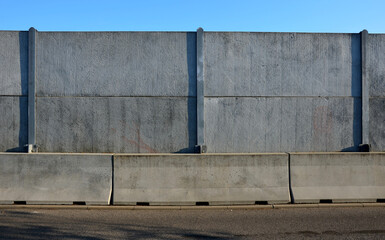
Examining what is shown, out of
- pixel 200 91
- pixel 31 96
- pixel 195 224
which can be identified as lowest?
pixel 195 224

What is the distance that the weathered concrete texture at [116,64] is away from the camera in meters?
8.52

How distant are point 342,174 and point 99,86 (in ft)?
21.1

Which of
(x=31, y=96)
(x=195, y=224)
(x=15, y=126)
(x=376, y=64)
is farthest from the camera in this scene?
(x=376, y=64)

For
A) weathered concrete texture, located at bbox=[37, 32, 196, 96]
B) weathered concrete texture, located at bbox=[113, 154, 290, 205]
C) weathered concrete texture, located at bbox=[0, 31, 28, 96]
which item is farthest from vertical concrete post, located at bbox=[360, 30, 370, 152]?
weathered concrete texture, located at bbox=[0, 31, 28, 96]

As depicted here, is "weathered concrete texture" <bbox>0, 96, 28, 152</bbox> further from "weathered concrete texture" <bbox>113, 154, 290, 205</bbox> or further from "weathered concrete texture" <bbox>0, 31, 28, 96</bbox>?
"weathered concrete texture" <bbox>113, 154, 290, 205</bbox>

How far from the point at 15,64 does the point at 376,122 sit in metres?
9.61

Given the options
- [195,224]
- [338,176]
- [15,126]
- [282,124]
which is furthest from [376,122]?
[15,126]

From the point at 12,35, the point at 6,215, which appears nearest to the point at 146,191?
the point at 6,215

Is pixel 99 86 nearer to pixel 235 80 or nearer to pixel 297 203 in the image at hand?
pixel 235 80

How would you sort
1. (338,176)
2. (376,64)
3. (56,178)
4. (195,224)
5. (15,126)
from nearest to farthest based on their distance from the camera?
(195,224), (56,178), (338,176), (15,126), (376,64)

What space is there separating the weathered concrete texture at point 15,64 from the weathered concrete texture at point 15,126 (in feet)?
0.84

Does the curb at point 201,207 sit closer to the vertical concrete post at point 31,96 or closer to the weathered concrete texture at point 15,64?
the vertical concrete post at point 31,96

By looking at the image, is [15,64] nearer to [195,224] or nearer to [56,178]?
[56,178]

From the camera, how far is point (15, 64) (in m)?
8.51
